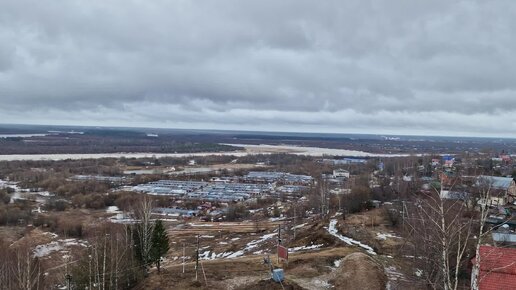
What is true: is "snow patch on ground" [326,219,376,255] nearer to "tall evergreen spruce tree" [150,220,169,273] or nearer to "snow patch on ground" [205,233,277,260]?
"snow patch on ground" [205,233,277,260]

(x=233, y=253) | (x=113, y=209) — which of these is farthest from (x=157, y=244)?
(x=113, y=209)

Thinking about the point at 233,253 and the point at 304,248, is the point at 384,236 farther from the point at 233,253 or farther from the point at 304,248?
the point at 233,253

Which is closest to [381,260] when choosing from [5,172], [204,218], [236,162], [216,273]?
[216,273]

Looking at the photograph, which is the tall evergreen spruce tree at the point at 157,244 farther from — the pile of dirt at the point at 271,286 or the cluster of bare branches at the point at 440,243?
the cluster of bare branches at the point at 440,243

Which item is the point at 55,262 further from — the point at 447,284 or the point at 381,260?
the point at 447,284

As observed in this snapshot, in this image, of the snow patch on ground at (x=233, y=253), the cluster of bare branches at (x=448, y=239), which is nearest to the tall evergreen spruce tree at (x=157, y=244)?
the snow patch on ground at (x=233, y=253)

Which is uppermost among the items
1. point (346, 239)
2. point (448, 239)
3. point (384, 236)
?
point (448, 239)

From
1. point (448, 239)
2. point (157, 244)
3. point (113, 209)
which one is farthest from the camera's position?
point (113, 209)

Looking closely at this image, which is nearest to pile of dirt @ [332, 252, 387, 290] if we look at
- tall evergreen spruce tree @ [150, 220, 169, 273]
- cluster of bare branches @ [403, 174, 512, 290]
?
cluster of bare branches @ [403, 174, 512, 290]
